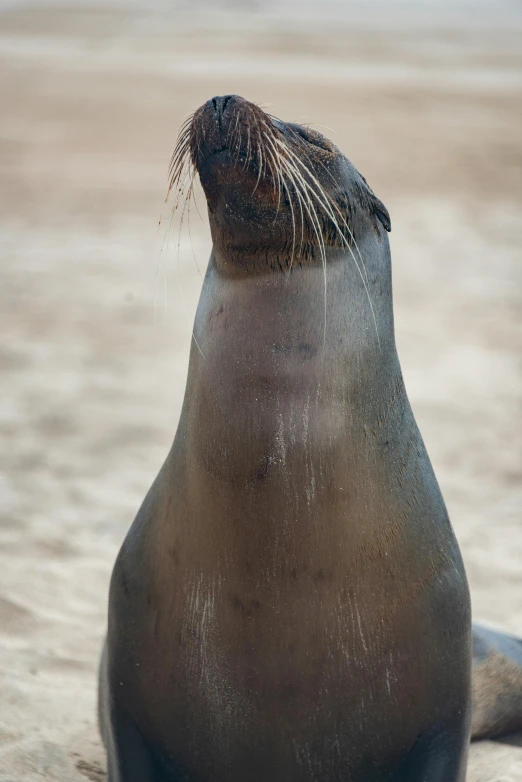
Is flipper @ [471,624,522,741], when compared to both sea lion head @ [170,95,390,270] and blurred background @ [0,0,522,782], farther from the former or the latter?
sea lion head @ [170,95,390,270]

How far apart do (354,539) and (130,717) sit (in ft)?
2.13

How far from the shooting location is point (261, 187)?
8.40 feet

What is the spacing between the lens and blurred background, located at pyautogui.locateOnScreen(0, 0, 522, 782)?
4.51 m

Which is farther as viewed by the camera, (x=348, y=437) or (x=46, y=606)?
(x=46, y=606)

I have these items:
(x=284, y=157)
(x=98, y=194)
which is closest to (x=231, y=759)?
(x=284, y=157)

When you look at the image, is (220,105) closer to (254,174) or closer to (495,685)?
(254,174)

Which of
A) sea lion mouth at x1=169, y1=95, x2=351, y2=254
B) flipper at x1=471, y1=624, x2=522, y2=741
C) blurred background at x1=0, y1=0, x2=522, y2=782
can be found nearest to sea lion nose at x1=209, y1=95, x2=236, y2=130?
sea lion mouth at x1=169, y1=95, x2=351, y2=254

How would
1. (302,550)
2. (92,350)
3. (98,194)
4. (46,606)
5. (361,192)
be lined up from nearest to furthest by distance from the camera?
(302,550), (361,192), (46,606), (92,350), (98,194)

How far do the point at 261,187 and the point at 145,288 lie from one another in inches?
272

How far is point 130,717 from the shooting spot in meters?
2.64

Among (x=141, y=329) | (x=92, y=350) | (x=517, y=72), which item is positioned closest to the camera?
(x=92, y=350)

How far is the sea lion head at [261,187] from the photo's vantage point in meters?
2.53

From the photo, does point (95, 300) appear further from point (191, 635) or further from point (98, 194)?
point (191, 635)

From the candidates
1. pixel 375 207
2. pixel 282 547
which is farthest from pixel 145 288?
pixel 282 547
